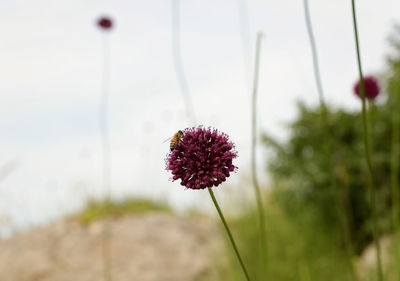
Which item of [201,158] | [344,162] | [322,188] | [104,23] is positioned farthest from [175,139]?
[322,188]

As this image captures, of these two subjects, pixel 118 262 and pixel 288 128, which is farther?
pixel 288 128

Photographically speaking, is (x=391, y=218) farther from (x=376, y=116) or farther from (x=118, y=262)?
(x=118, y=262)

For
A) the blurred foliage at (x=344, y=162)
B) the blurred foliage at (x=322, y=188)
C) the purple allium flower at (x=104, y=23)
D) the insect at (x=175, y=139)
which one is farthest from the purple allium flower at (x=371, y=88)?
the blurred foliage at (x=344, y=162)

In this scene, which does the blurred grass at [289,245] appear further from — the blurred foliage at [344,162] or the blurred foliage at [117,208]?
the blurred foliage at [117,208]

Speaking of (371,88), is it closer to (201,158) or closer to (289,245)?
(201,158)

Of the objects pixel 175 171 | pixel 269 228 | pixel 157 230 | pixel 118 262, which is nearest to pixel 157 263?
pixel 118 262

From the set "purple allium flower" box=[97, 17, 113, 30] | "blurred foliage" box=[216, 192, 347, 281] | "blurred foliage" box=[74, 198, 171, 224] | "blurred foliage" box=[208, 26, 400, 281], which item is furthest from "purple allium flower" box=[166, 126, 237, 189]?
"blurred foliage" box=[74, 198, 171, 224]
